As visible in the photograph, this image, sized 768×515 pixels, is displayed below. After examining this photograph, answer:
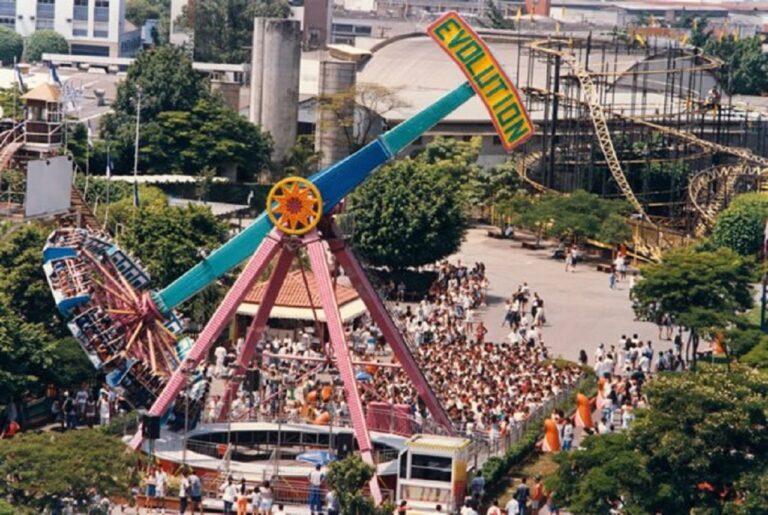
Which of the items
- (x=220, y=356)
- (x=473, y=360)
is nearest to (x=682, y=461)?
(x=473, y=360)

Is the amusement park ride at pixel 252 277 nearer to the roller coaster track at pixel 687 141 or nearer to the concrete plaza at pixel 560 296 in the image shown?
the concrete plaza at pixel 560 296

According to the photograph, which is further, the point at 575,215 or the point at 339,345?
the point at 575,215

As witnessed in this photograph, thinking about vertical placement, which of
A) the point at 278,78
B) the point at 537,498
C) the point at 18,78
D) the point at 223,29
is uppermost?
the point at 223,29

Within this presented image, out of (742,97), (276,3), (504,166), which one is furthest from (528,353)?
(276,3)

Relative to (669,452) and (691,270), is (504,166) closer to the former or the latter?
(691,270)

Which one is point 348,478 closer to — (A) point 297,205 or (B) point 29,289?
(A) point 297,205

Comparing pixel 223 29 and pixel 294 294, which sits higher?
pixel 223 29

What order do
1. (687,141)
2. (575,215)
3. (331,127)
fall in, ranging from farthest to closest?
(331,127) < (687,141) < (575,215)
